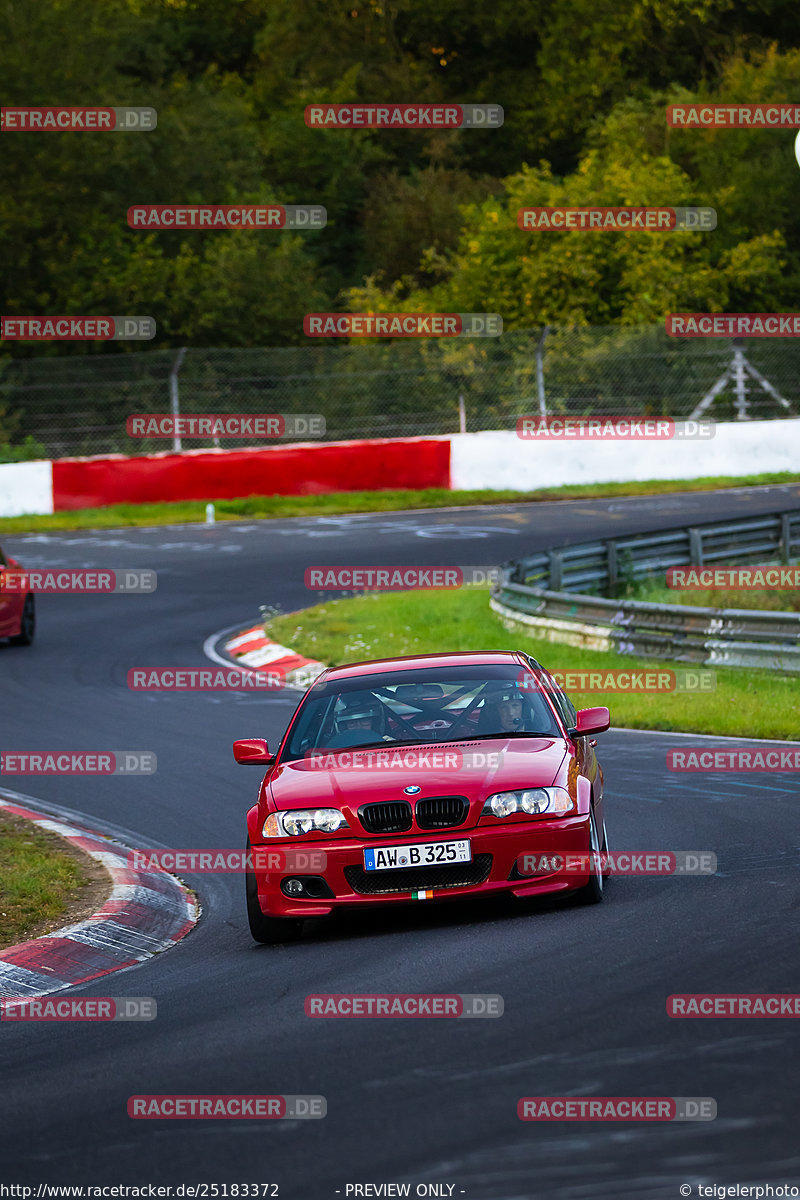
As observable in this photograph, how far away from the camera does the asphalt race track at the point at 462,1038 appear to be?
4637 mm

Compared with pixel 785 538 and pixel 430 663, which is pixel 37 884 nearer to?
pixel 430 663

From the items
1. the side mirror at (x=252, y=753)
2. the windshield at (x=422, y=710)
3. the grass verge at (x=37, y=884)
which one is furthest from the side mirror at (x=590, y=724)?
the grass verge at (x=37, y=884)

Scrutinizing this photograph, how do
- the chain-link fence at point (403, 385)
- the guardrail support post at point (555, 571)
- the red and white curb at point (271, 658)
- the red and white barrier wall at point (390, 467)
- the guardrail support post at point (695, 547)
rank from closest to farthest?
the red and white curb at point (271, 658) → the guardrail support post at point (555, 571) → the guardrail support post at point (695, 547) → the red and white barrier wall at point (390, 467) → the chain-link fence at point (403, 385)

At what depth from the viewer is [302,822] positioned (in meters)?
7.91

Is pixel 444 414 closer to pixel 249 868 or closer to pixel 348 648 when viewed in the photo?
pixel 348 648

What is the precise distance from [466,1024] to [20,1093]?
1.58 metres

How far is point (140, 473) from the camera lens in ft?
107

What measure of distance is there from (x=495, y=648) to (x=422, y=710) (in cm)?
980

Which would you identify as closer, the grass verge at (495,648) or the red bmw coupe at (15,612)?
the grass verge at (495,648)

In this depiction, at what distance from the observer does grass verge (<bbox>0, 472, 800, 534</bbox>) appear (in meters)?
31.4

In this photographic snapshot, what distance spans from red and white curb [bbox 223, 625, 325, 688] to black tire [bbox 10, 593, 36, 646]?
2392 mm

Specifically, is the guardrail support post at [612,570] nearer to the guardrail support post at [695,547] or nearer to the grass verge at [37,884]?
the guardrail support post at [695,547]

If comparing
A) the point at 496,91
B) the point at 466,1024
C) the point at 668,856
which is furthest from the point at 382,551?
the point at 496,91

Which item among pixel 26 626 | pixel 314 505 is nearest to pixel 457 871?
pixel 26 626
